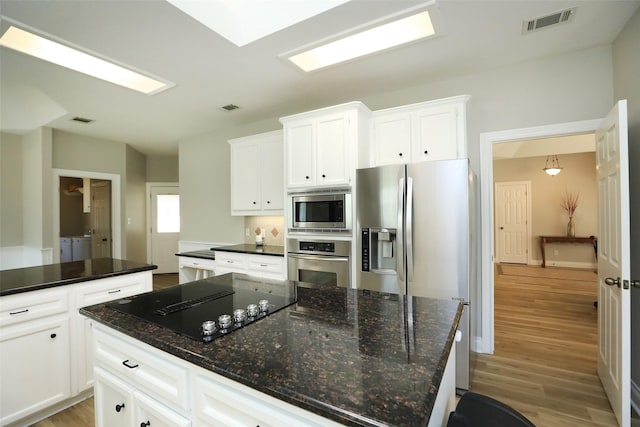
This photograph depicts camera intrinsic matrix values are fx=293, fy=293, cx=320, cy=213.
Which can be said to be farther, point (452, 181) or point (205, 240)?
point (205, 240)

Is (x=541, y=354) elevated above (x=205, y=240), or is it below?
below

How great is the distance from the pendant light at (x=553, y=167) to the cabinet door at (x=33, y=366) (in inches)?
342

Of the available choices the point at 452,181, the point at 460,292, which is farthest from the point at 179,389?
the point at 452,181

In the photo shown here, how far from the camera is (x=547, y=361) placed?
2.69m

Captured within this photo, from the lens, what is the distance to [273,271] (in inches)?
133

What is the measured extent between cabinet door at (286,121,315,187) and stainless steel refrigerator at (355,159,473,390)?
0.69 m

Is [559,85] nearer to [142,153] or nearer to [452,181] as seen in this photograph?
[452,181]

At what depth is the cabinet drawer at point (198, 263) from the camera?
12.8 ft

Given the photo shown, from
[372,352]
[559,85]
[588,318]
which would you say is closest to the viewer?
[372,352]

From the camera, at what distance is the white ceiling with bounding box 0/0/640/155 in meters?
1.99

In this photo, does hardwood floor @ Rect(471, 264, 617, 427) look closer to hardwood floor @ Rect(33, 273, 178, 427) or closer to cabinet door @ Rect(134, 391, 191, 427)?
cabinet door @ Rect(134, 391, 191, 427)

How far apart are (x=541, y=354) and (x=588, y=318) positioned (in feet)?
4.96

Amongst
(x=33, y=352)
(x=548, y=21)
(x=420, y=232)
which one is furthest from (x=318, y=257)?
(x=548, y=21)

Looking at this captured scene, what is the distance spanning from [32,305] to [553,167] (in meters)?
9.26
